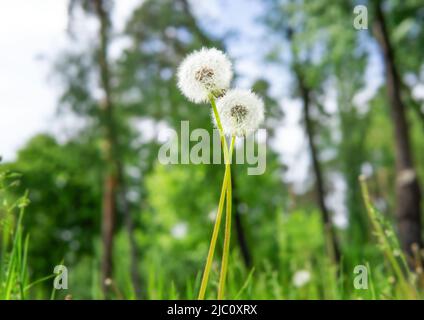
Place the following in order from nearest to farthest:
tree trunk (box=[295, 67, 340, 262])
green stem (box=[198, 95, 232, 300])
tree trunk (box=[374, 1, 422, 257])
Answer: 1. green stem (box=[198, 95, 232, 300])
2. tree trunk (box=[374, 1, 422, 257])
3. tree trunk (box=[295, 67, 340, 262])

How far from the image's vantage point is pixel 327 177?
93.8 feet

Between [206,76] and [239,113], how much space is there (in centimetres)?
16

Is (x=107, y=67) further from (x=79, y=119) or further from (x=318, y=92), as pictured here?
(x=318, y=92)

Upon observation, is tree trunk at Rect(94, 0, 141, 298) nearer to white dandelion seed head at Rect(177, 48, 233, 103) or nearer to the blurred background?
the blurred background

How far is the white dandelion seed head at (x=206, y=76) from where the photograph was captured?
165 cm

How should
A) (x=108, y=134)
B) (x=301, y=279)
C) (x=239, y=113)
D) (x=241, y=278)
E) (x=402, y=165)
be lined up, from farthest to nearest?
(x=108, y=134)
(x=402, y=165)
(x=301, y=279)
(x=241, y=278)
(x=239, y=113)

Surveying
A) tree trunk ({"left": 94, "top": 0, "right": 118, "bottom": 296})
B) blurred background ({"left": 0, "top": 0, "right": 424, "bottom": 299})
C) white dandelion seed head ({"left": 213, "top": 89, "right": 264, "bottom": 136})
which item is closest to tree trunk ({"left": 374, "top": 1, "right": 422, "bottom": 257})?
blurred background ({"left": 0, "top": 0, "right": 424, "bottom": 299})

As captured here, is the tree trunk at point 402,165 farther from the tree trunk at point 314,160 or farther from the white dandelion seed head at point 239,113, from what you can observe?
the white dandelion seed head at point 239,113

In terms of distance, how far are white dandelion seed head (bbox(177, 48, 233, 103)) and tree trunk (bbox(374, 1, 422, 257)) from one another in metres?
8.58

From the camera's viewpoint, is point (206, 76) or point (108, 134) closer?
point (206, 76)

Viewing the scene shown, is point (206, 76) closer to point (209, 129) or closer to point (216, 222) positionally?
point (216, 222)

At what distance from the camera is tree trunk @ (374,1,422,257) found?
9.80m

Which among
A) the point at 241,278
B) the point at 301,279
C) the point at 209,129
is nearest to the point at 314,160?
the point at 209,129

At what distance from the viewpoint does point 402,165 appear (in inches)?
408
